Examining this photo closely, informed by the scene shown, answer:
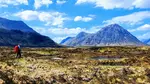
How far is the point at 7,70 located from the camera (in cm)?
4722

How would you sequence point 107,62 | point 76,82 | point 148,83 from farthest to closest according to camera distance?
point 107,62 < point 148,83 < point 76,82

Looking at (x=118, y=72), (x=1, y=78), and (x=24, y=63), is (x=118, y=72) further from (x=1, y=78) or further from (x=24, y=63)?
(x=1, y=78)

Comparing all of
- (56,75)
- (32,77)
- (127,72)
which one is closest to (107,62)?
(127,72)

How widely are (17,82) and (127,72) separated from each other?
23242mm

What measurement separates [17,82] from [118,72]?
2103 centimetres

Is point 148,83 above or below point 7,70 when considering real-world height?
below

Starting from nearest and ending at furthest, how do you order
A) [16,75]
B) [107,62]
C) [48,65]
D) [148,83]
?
1. [16,75]
2. [148,83]
3. [48,65]
4. [107,62]

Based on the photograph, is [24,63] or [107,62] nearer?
[24,63]

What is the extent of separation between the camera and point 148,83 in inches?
2130

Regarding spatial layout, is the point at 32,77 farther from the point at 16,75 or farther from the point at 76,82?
the point at 76,82

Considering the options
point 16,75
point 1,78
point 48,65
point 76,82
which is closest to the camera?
point 1,78

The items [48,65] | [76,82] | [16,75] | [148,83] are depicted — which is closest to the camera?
[16,75]

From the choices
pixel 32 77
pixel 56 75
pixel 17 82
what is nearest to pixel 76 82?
pixel 56 75

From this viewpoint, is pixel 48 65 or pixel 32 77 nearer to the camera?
pixel 32 77
